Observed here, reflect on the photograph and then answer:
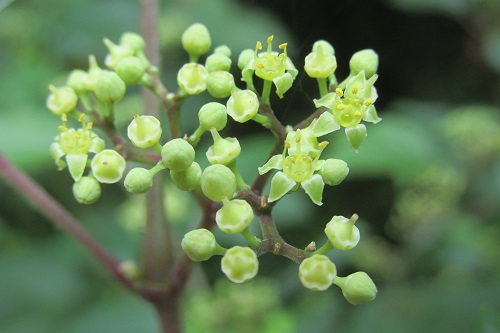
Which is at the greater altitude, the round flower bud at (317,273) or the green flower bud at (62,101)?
→ the round flower bud at (317,273)

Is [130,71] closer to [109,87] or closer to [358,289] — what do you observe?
[109,87]

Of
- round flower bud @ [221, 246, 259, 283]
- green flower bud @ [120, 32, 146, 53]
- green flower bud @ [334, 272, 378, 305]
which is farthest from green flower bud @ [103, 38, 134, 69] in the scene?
green flower bud @ [334, 272, 378, 305]

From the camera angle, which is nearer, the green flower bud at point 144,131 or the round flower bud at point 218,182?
the round flower bud at point 218,182

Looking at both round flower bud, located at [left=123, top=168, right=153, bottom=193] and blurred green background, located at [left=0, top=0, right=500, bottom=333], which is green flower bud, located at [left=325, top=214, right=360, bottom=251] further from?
blurred green background, located at [left=0, top=0, right=500, bottom=333]

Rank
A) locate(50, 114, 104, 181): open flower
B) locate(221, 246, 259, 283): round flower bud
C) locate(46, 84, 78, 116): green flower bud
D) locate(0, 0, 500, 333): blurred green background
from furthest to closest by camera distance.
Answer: locate(0, 0, 500, 333): blurred green background
locate(46, 84, 78, 116): green flower bud
locate(50, 114, 104, 181): open flower
locate(221, 246, 259, 283): round flower bud

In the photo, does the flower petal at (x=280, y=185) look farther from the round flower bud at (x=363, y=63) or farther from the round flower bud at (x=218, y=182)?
the round flower bud at (x=363, y=63)

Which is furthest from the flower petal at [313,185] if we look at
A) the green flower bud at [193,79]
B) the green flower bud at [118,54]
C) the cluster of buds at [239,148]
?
the green flower bud at [118,54]
